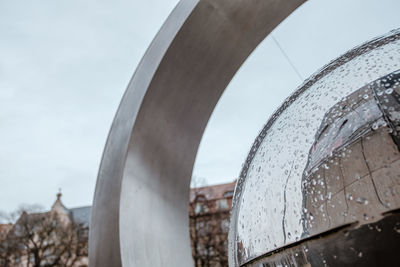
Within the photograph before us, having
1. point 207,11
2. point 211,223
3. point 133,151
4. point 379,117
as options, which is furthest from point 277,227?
point 211,223

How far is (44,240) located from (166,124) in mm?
25768

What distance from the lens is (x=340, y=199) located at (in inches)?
33.1

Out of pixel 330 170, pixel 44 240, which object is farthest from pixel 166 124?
pixel 44 240

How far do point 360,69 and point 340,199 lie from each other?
425 millimetres

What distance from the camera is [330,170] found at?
2.90ft

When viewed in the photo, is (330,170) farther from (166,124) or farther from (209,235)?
(209,235)

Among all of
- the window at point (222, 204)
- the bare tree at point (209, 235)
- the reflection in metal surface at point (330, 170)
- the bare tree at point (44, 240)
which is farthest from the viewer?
the window at point (222, 204)

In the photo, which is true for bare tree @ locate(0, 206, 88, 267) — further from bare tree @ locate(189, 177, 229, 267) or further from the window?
the window

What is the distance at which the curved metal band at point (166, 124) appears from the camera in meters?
2.28

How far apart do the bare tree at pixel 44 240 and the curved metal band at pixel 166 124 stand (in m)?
24.3

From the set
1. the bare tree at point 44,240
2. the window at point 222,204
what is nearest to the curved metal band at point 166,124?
A: the window at point 222,204

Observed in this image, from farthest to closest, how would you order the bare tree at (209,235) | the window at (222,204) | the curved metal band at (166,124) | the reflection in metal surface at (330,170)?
1. the window at (222,204)
2. the bare tree at (209,235)
3. the curved metal band at (166,124)
4. the reflection in metal surface at (330,170)

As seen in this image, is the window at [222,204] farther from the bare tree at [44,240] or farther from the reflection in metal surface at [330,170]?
the reflection in metal surface at [330,170]

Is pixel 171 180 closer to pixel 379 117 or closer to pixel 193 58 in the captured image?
pixel 193 58
